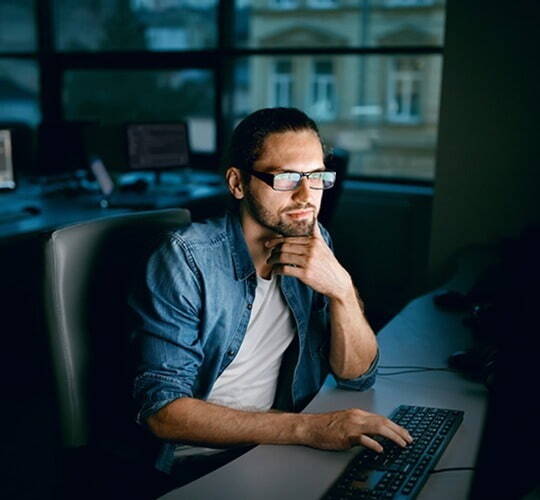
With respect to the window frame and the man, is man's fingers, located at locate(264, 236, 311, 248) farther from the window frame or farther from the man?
the window frame

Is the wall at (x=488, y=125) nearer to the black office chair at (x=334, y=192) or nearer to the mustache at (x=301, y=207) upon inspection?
the black office chair at (x=334, y=192)

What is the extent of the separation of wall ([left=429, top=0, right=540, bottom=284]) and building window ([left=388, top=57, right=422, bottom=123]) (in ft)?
6.26

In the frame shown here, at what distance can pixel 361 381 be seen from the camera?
1582 mm

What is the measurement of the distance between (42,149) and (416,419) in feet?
12.1

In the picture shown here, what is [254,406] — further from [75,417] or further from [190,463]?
[75,417]

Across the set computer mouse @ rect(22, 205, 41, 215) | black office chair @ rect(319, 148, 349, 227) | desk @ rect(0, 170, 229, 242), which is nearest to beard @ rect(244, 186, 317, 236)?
desk @ rect(0, 170, 229, 242)

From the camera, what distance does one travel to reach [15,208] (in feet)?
12.5

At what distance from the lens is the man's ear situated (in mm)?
1596

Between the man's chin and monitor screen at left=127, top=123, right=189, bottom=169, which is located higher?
the man's chin

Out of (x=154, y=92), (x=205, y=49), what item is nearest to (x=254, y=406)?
(x=205, y=49)

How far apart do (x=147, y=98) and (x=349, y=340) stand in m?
4.38

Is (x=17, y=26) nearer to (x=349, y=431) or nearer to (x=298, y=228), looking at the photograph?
(x=298, y=228)

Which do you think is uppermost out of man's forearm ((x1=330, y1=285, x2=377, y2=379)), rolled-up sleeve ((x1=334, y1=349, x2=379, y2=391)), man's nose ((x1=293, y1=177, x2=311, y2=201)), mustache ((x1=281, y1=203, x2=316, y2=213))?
man's nose ((x1=293, y1=177, x2=311, y2=201))

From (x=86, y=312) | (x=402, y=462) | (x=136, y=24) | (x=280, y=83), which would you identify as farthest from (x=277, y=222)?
(x=136, y=24)
